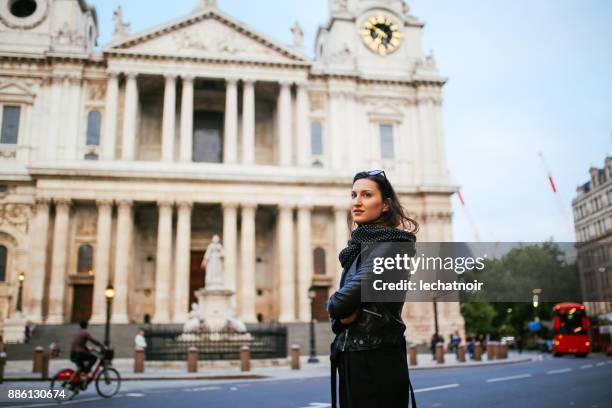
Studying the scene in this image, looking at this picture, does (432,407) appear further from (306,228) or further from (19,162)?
(19,162)

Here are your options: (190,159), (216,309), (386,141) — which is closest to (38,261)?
(190,159)

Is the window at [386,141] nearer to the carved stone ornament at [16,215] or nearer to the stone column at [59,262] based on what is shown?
the stone column at [59,262]

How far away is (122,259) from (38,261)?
509 cm

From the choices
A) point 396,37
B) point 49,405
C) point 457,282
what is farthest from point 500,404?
point 396,37

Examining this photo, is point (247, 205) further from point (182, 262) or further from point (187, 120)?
point (187, 120)

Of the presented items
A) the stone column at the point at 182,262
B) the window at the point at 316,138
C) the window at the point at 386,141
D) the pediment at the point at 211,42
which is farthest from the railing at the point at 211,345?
the pediment at the point at 211,42

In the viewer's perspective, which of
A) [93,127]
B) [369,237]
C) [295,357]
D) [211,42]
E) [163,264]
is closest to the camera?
[369,237]

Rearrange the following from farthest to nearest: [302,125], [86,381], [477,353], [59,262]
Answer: [302,125], [59,262], [477,353], [86,381]

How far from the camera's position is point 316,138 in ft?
146

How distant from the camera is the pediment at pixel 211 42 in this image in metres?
41.9

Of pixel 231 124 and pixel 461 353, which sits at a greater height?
pixel 231 124

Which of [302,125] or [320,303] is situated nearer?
[320,303]

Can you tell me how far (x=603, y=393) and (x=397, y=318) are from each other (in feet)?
32.9

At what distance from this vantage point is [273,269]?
142 ft
